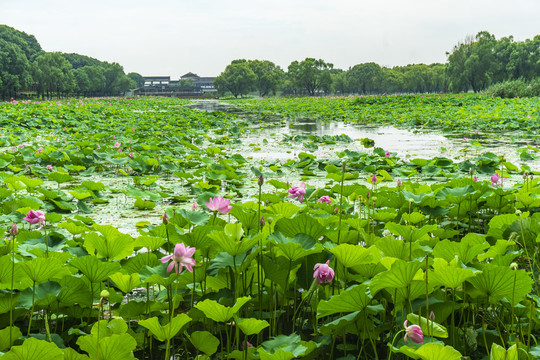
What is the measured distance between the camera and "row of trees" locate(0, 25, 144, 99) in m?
35.7

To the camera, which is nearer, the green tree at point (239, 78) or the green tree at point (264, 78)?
the green tree at point (239, 78)

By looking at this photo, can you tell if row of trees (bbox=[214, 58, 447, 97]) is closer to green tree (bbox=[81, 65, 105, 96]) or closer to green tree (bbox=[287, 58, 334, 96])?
green tree (bbox=[287, 58, 334, 96])

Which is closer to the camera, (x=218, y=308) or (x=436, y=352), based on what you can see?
(x=436, y=352)

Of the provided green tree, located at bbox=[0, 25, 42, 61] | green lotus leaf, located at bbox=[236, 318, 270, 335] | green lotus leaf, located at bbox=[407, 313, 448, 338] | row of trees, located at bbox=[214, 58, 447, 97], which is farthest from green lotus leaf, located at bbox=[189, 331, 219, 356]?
green tree, located at bbox=[0, 25, 42, 61]

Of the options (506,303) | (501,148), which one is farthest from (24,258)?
(501,148)

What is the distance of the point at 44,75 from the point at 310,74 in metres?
33.9

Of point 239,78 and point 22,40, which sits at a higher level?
point 22,40

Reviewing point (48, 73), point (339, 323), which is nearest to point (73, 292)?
point (339, 323)

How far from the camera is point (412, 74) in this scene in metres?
74.9

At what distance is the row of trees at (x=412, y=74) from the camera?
3828 centimetres

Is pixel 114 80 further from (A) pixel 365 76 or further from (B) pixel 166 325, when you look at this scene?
(B) pixel 166 325

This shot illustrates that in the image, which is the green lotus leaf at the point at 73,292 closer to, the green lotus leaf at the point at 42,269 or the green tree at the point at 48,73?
the green lotus leaf at the point at 42,269

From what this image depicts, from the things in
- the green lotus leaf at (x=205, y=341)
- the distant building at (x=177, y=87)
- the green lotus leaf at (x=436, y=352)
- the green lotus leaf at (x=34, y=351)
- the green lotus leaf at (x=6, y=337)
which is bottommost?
the green lotus leaf at (x=205, y=341)

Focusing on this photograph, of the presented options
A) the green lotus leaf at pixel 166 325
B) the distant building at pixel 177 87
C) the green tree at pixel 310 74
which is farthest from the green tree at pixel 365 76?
the green lotus leaf at pixel 166 325
